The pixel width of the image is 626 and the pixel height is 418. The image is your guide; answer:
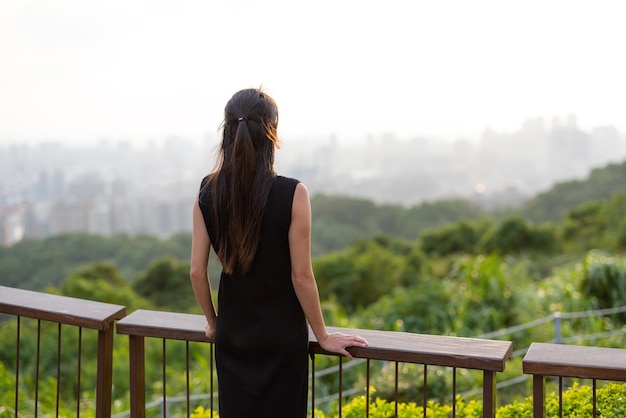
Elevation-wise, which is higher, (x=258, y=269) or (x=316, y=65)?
(x=316, y=65)

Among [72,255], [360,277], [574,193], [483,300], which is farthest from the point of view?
[72,255]

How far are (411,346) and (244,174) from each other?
61cm

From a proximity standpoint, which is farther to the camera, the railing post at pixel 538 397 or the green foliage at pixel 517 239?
the green foliage at pixel 517 239

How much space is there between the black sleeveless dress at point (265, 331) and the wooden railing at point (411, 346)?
0.10 meters

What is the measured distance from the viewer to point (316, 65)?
26484mm

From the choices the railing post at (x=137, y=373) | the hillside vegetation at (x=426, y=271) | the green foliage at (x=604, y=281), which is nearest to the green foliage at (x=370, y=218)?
the hillside vegetation at (x=426, y=271)

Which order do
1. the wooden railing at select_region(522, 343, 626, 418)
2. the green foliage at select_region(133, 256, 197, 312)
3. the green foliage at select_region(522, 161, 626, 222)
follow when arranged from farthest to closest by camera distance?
the green foliage at select_region(522, 161, 626, 222) → the green foliage at select_region(133, 256, 197, 312) → the wooden railing at select_region(522, 343, 626, 418)

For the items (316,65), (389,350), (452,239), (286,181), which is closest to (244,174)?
(286,181)

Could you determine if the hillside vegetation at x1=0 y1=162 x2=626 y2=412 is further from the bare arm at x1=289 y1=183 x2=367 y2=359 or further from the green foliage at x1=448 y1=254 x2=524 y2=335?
the bare arm at x1=289 y1=183 x2=367 y2=359

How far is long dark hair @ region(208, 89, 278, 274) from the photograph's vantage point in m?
1.84

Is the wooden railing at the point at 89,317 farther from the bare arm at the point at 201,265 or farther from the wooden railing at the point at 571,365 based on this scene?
the wooden railing at the point at 571,365

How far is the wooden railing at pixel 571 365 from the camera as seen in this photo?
1691mm

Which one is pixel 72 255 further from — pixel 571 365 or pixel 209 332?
pixel 571 365

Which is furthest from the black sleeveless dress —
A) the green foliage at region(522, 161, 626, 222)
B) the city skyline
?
the city skyline
